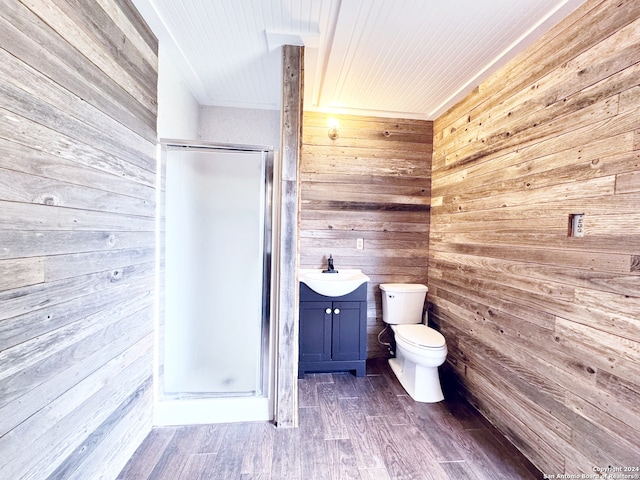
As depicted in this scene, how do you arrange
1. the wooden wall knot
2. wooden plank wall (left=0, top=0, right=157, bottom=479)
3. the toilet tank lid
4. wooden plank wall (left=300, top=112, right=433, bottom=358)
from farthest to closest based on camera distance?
wooden plank wall (left=300, top=112, right=433, bottom=358) → the toilet tank lid → the wooden wall knot → wooden plank wall (left=0, top=0, right=157, bottom=479)

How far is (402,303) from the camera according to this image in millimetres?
2430

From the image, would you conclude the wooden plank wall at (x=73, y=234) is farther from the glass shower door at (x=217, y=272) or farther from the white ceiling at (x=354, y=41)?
the white ceiling at (x=354, y=41)

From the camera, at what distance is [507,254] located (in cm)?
164

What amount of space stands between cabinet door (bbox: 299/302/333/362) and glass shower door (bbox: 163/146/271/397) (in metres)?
0.54

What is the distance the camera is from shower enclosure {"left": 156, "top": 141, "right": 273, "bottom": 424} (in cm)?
171

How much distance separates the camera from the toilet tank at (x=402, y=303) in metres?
2.42

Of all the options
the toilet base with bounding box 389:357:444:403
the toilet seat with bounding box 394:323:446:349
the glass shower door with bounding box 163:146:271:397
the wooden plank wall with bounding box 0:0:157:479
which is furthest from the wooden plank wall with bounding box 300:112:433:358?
the wooden plank wall with bounding box 0:0:157:479

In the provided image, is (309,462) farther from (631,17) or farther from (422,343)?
(631,17)

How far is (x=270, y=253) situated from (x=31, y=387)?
1136 mm

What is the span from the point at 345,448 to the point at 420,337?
92 centimetres

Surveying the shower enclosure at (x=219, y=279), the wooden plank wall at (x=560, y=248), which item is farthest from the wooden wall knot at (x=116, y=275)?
the wooden plank wall at (x=560, y=248)

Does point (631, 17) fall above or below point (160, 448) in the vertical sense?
above

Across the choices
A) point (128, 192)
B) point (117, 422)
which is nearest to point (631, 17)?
point (128, 192)

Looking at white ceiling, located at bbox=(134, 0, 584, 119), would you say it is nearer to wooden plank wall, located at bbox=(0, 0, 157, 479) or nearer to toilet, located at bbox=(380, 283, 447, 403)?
wooden plank wall, located at bbox=(0, 0, 157, 479)
